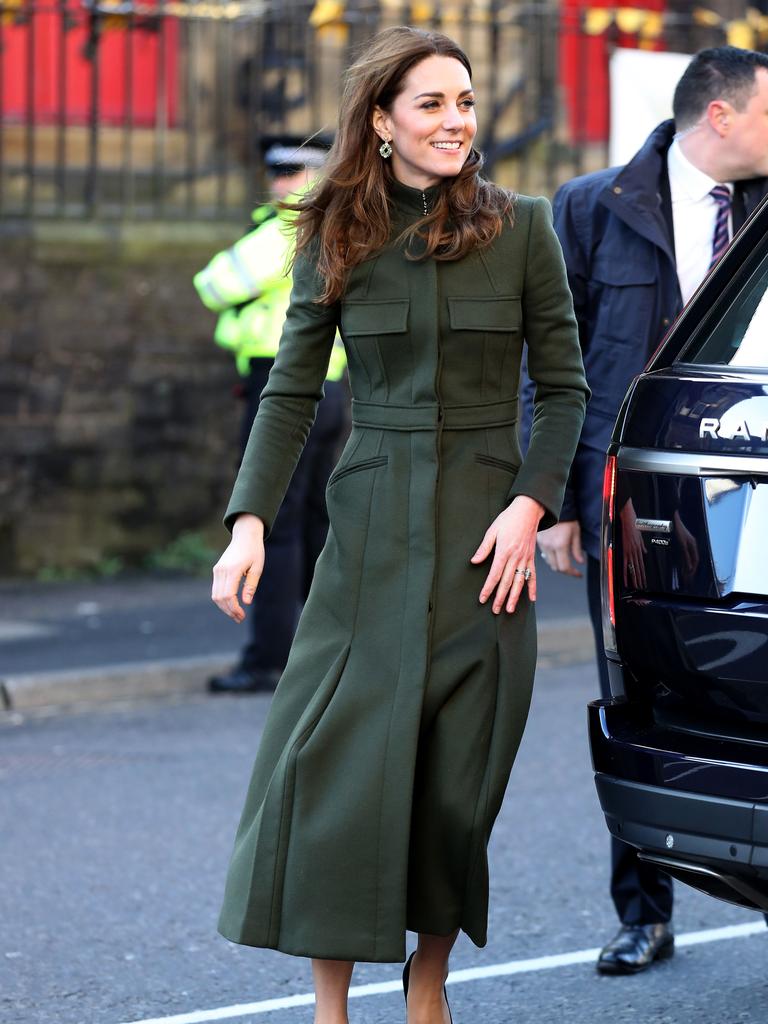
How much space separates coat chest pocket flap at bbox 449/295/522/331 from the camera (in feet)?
11.5

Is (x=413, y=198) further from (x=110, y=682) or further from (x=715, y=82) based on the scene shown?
(x=110, y=682)

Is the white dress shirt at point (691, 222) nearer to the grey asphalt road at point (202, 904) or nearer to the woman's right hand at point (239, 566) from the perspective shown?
the woman's right hand at point (239, 566)

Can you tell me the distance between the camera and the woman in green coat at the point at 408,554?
3.43 metres

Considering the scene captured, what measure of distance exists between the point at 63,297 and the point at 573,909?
21.5ft

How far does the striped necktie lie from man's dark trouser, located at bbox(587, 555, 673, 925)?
0.88 m

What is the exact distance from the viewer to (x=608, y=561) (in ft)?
11.3

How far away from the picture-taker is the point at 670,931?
4.47 m

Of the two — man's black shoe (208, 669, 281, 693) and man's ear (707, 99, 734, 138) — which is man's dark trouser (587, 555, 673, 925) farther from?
man's black shoe (208, 669, 281, 693)

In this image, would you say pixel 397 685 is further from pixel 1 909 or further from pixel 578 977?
pixel 1 909

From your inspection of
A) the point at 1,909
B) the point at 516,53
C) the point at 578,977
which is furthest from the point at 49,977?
the point at 516,53

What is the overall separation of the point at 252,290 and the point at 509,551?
4263 mm

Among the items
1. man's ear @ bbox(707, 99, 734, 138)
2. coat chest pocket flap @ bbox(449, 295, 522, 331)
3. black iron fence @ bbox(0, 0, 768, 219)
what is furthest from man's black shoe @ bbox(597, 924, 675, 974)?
black iron fence @ bbox(0, 0, 768, 219)

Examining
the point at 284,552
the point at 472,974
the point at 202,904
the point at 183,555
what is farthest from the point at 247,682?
the point at 472,974

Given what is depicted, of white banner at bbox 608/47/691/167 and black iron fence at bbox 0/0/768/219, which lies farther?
black iron fence at bbox 0/0/768/219
